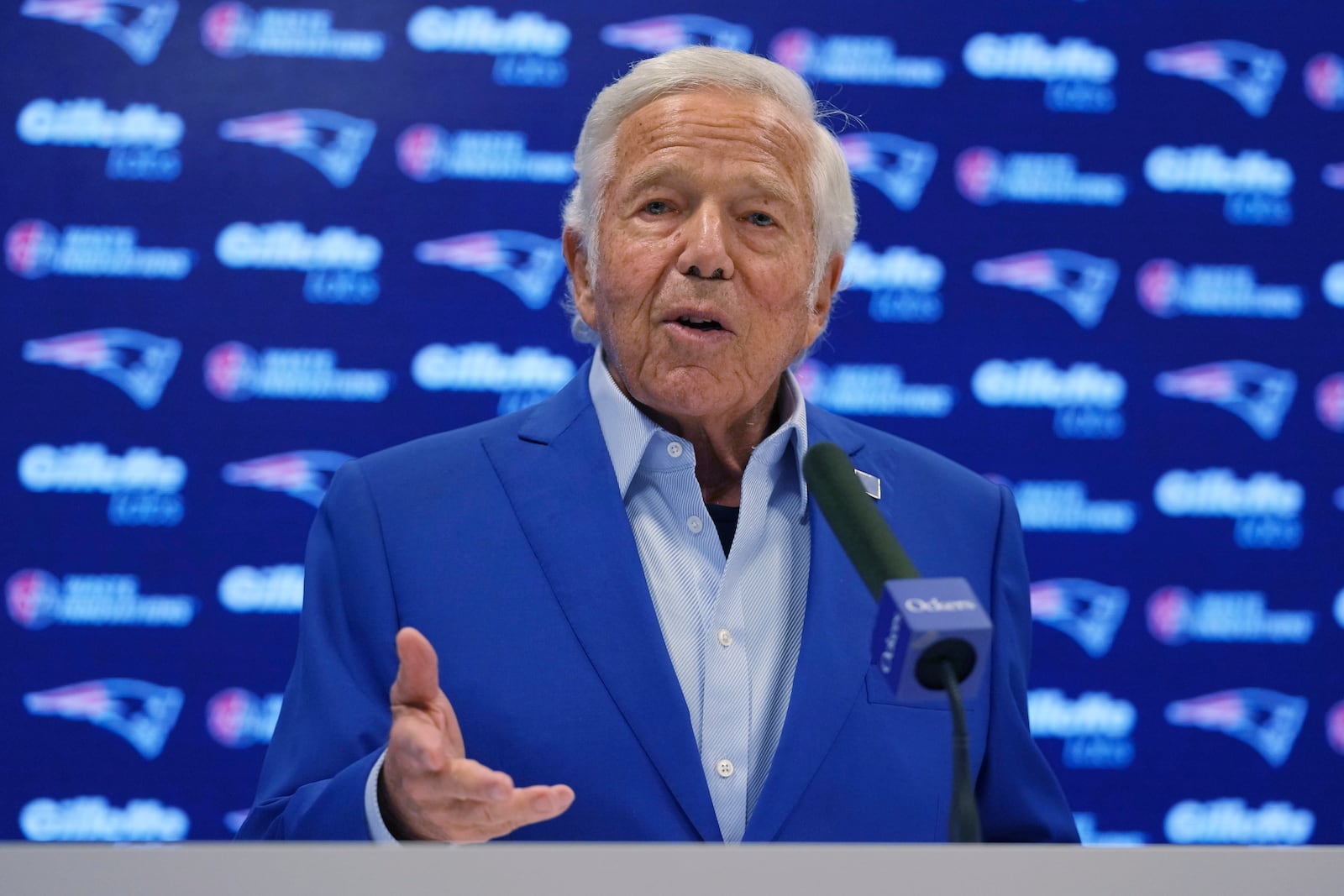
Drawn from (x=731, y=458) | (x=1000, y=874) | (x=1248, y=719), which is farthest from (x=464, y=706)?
(x=1248, y=719)

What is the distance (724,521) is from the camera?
1.72 meters

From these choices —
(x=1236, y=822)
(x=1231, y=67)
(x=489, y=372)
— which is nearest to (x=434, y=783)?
(x=489, y=372)

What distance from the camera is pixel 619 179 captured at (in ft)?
5.86

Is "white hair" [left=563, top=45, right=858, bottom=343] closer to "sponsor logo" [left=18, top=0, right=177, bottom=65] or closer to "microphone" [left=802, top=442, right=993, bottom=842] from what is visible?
"microphone" [left=802, top=442, right=993, bottom=842]

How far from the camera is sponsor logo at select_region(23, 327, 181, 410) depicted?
3002 mm

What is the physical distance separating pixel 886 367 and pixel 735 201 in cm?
150

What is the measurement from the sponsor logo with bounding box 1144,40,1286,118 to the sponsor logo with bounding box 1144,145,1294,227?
0.16 metres

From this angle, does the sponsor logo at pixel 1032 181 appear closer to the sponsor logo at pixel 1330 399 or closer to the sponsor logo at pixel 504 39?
the sponsor logo at pixel 1330 399

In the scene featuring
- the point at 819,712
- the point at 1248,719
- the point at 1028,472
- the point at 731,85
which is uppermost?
the point at 731,85

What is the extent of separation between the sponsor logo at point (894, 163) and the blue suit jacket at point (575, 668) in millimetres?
1672

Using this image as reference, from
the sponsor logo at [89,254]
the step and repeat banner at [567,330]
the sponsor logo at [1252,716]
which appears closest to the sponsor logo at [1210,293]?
the step and repeat banner at [567,330]

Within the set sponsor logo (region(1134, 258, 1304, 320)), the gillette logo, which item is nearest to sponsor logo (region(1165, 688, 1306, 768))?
sponsor logo (region(1134, 258, 1304, 320))

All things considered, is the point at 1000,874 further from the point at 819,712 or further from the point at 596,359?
the point at 596,359

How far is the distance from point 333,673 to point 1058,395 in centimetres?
229
